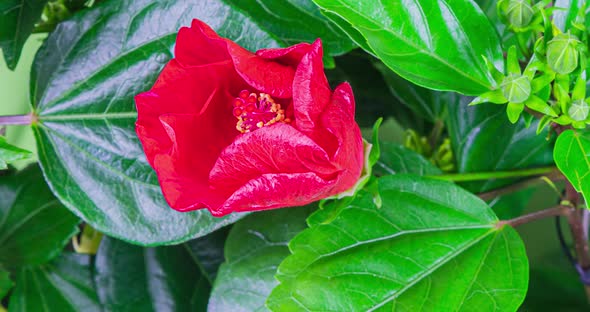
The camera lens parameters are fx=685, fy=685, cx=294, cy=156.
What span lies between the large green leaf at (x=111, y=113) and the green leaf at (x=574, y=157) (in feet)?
1.06

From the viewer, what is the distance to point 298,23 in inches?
29.4

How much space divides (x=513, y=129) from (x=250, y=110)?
1.09 feet

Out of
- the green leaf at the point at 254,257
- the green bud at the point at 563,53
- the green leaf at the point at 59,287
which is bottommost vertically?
the green leaf at the point at 59,287

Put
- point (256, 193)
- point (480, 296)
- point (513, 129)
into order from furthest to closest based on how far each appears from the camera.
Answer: point (513, 129) < point (480, 296) < point (256, 193)

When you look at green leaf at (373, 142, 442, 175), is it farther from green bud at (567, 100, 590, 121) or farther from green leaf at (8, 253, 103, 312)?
green leaf at (8, 253, 103, 312)

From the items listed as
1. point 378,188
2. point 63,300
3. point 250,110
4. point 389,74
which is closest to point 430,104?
point 389,74

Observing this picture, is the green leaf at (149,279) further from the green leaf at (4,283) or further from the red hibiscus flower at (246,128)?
the red hibiscus flower at (246,128)

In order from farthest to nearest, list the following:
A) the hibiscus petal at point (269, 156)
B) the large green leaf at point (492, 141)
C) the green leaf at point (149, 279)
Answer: the green leaf at point (149, 279) → the large green leaf at point (492, 141) → the hibiscus petal at point (269, 156)

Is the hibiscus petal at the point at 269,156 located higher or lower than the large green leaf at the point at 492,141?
higher

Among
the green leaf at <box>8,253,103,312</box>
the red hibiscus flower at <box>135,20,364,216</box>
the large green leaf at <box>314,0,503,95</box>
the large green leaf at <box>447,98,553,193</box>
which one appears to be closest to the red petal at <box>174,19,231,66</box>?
the red hibiscus flower at <box>135,20,364,216</box>

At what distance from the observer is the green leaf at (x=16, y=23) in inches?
29.5

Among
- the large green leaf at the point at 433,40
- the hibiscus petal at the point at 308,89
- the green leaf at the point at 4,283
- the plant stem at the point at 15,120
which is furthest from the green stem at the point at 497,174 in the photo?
the green leaf at the point at 4,283

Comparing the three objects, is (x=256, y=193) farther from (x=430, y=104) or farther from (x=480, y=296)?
(x=430, y=104)

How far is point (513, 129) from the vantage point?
776 mm
